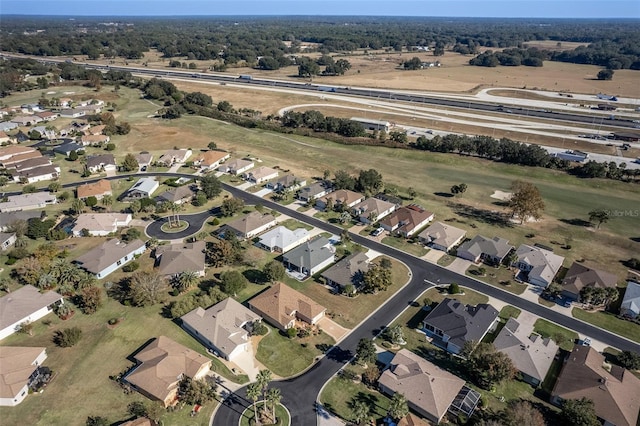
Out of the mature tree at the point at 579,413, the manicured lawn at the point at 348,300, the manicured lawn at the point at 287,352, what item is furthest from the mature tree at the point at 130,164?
the mature tree at the point at 579,413

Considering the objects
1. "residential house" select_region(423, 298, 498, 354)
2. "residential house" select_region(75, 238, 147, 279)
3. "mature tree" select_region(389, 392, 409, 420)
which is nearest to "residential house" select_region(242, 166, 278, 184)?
"residential house" select_region(75, 238, 147, 279)

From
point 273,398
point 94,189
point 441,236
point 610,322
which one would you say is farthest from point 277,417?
point 94,189

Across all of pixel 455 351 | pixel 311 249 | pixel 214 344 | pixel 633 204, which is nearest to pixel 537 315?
pixel 455 351

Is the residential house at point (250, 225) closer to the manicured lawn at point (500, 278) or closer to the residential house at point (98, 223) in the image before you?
the residential house at point (98, 223)

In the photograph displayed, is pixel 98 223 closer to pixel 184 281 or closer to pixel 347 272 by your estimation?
pixel 184 281

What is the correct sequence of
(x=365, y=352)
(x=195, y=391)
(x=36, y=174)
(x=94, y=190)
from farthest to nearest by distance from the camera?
(x=36, y=174) → (x=94, y=190) → (x=365, y=352) → (x=195, y=391)

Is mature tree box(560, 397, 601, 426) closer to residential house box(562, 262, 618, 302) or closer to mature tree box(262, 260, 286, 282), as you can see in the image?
residential house box(562, 262, 618, 302)

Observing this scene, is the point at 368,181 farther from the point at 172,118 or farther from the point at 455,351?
the point at 172,118

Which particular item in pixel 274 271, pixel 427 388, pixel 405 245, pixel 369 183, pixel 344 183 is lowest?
pixel 427 388
